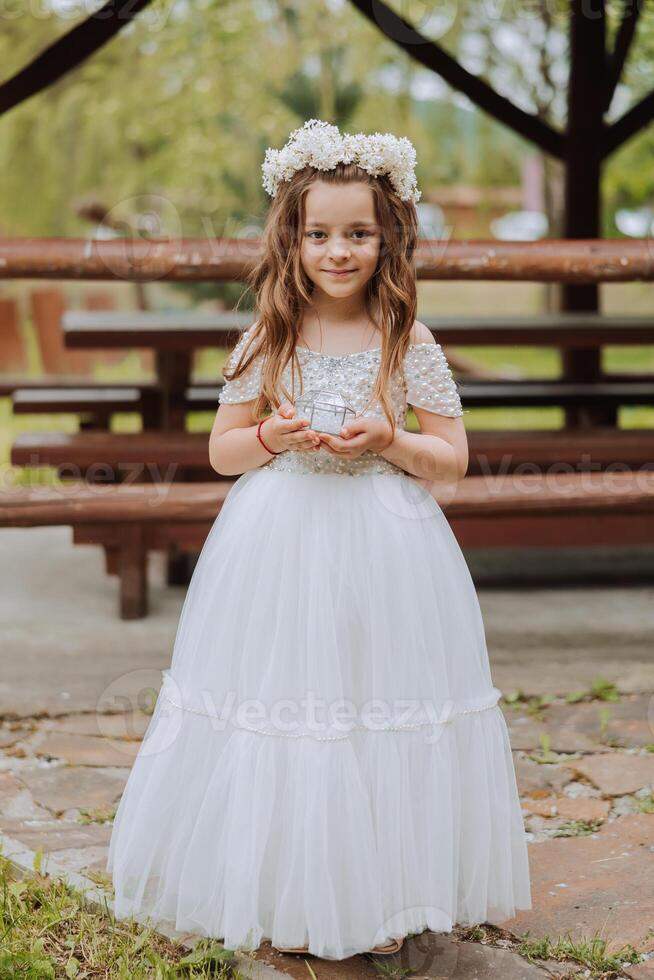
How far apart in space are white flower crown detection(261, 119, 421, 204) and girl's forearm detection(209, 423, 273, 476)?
537 millimetres

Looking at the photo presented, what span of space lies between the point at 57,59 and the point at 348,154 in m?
3.83

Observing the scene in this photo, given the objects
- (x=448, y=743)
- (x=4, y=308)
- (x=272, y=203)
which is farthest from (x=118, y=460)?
(x=4, y=308)

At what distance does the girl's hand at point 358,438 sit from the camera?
224 centimetres

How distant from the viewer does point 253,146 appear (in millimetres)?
14953

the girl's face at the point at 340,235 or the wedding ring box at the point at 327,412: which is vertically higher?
the girl's face at the point at 340,235

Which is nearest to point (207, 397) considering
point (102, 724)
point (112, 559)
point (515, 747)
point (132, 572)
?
point (112, 559)

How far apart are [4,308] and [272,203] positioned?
15.7m

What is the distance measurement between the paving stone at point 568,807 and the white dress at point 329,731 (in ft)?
2.38

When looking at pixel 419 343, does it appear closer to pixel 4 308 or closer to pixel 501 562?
pixel 501 562

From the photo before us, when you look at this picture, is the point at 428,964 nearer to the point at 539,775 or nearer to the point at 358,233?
the point at 539,775

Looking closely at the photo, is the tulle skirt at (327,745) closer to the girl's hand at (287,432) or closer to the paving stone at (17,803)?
the girl's hand at (287,432)

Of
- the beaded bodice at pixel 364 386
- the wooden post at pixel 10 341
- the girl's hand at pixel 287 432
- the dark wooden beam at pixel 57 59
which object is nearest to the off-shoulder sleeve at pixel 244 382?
the beaded bodice at pixel 364 386

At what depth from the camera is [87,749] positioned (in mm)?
3588

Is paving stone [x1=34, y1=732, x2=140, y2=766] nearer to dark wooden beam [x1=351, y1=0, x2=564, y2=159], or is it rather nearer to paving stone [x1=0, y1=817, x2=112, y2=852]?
paving stone [x1=0, y1=817, x2=112, y2=852]
